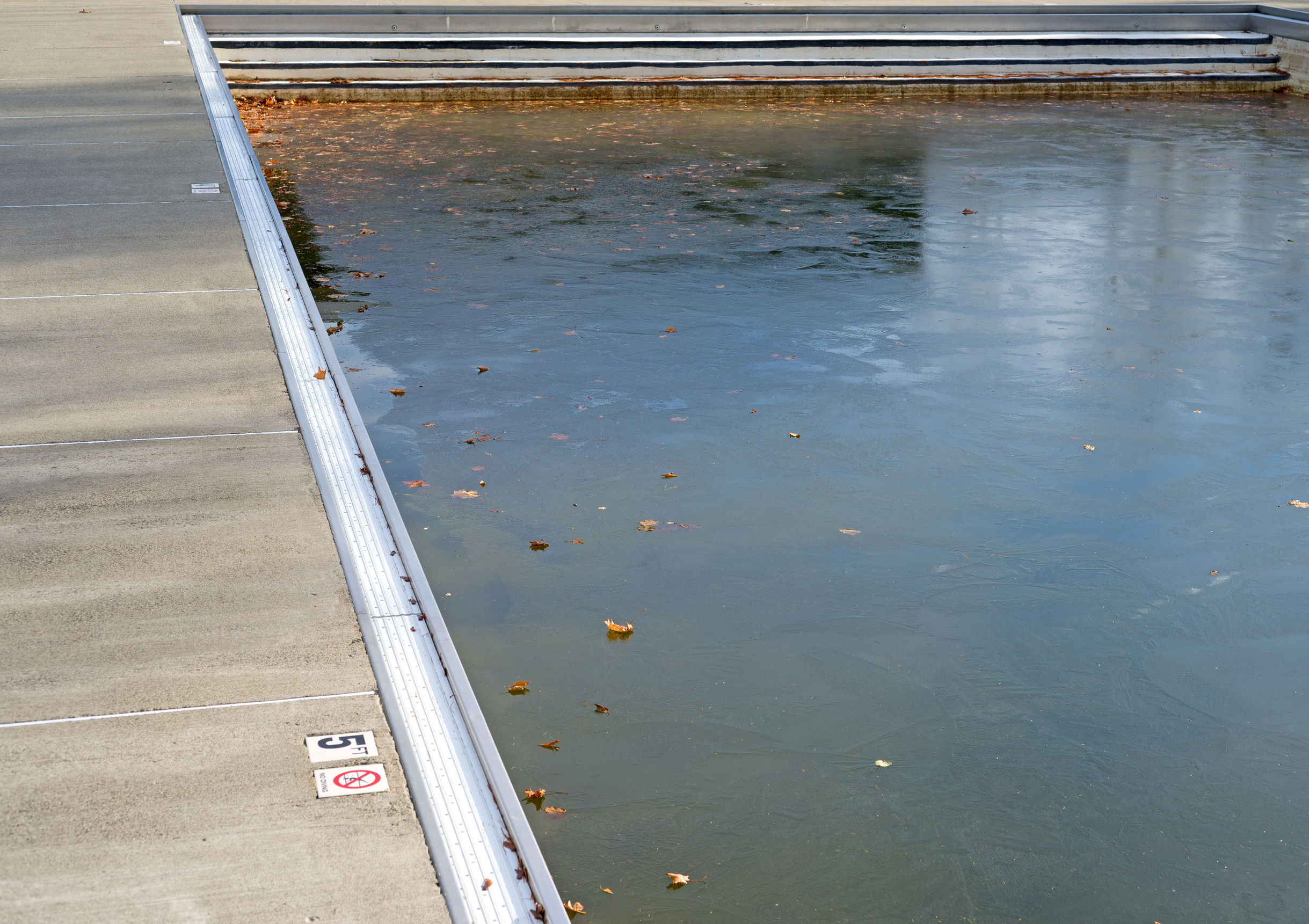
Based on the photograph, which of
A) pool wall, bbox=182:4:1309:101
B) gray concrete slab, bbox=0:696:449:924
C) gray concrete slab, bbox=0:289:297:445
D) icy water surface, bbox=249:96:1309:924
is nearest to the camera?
gray concrete slab, bbox=0:696:449:924

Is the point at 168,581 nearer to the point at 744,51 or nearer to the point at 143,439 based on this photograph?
the point at 143,439

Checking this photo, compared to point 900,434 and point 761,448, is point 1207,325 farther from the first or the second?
point 761,448

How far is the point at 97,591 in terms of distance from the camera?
3.32 metres

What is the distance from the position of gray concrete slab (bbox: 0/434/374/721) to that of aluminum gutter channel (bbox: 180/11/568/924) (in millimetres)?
74

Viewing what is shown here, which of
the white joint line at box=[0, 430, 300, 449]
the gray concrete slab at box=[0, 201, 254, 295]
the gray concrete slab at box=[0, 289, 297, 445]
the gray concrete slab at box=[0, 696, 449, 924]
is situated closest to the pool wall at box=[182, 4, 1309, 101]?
the gray concrete slab at box=[0, 201, 254, 295]

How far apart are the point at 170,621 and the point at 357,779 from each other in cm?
88

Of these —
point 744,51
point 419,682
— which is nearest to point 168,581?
point 419,682

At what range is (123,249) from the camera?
6.40m

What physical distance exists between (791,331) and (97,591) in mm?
4771

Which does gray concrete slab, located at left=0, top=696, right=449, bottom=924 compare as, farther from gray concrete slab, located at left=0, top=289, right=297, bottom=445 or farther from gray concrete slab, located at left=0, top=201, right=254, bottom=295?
gray concrete slab, located at left=0, top=201, right=254, bottom=295

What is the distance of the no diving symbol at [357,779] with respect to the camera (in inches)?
103

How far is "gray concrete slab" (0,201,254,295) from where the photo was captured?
5898 mm

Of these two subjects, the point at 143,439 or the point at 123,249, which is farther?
the point at 123,249

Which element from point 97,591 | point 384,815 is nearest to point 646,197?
point 97,591
